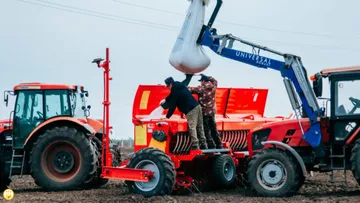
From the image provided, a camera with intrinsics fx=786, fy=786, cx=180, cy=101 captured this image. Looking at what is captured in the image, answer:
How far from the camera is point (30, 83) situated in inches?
692

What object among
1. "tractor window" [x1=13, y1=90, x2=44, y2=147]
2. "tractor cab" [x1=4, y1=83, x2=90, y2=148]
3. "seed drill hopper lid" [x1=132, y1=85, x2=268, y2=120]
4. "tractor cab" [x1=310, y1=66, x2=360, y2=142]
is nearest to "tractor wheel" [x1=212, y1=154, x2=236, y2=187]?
"seed drill hopper lid" [x1=132, y1=85, x2=268, y2=120]

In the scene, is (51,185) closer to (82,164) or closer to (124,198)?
(82,164)

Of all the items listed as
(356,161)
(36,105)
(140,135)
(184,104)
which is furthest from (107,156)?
(356,161)

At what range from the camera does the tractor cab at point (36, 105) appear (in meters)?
17.4

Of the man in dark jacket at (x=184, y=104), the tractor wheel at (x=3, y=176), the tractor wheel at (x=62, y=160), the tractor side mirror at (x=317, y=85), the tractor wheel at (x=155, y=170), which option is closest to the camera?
the tractor side mirror at (x=317, y=85)

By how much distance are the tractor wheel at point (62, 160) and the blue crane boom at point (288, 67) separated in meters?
Result: 3.36

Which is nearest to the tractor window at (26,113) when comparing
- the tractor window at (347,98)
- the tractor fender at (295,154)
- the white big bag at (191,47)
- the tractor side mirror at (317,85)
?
the white big bag at (191,47)

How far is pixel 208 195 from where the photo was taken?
1500 cm

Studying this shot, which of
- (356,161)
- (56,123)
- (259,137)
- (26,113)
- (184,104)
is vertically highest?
(184,104)

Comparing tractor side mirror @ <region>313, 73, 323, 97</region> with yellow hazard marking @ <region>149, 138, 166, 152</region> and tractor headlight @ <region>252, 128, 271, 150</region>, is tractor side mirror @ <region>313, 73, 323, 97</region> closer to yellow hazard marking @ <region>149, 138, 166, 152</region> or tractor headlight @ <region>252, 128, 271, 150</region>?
tractor headlight @ <region>252, 128, 271, 150</region>

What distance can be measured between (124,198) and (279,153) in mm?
2945

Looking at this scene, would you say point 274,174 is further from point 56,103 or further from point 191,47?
point 56,103

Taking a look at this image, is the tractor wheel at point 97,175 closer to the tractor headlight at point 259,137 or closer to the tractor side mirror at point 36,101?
the tractor side mirror at point 36,101

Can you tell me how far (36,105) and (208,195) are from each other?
4767mm
